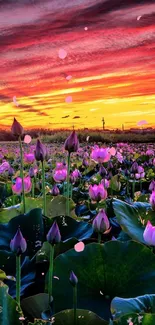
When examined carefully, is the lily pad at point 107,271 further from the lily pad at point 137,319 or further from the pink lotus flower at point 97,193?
the pink lotus flower at point 97,193

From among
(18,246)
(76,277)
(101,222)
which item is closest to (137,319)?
(76,277)

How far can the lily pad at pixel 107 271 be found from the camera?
4.04 feet

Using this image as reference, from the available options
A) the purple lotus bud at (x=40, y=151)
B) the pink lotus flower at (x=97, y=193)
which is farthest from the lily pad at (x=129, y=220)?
the purple lotus bud at (x=40, y=151)

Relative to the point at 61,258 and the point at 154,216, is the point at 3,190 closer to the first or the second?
the point at 154,216

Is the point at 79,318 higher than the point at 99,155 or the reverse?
the reverse

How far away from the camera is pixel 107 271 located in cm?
125

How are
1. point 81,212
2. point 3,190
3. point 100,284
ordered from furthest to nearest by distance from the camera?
point 3,190
point 81,212
point 100,284

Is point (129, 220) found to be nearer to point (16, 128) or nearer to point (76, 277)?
point (16, 128)

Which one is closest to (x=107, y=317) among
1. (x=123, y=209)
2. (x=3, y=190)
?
(x=123, y=209)

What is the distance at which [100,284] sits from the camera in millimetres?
1238

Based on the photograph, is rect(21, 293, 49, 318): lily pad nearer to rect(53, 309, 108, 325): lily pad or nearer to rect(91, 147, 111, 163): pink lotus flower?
rect(53, 309, 108, 325): lily pad

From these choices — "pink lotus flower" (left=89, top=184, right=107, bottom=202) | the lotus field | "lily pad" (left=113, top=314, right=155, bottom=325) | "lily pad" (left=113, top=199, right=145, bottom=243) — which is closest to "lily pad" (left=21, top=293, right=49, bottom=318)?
the lotus field

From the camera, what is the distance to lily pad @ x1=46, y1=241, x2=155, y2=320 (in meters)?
1.23

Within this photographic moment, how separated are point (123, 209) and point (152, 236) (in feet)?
1.47
